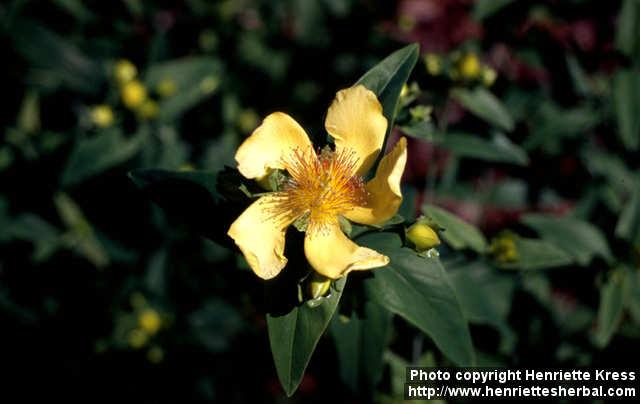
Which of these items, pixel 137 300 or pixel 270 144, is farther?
pixel 137 300

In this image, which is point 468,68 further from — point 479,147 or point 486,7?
point 486,7

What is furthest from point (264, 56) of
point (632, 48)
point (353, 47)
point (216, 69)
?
point (632, 48)

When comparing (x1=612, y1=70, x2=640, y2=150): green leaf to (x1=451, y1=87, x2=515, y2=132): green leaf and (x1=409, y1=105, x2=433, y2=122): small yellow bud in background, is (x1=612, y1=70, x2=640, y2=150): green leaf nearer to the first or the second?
(x1=451, y1=87, x2=515, y2=132): green leaf

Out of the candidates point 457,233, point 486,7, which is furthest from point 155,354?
point 486,7

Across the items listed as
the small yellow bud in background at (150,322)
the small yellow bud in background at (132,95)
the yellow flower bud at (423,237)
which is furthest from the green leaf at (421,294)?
the small yellow bud in background at (150,322)

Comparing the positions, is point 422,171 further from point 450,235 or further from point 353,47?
point 450,235

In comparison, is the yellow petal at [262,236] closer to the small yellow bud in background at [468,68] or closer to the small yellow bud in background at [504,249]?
the small yellow bud in background at [504,249]
